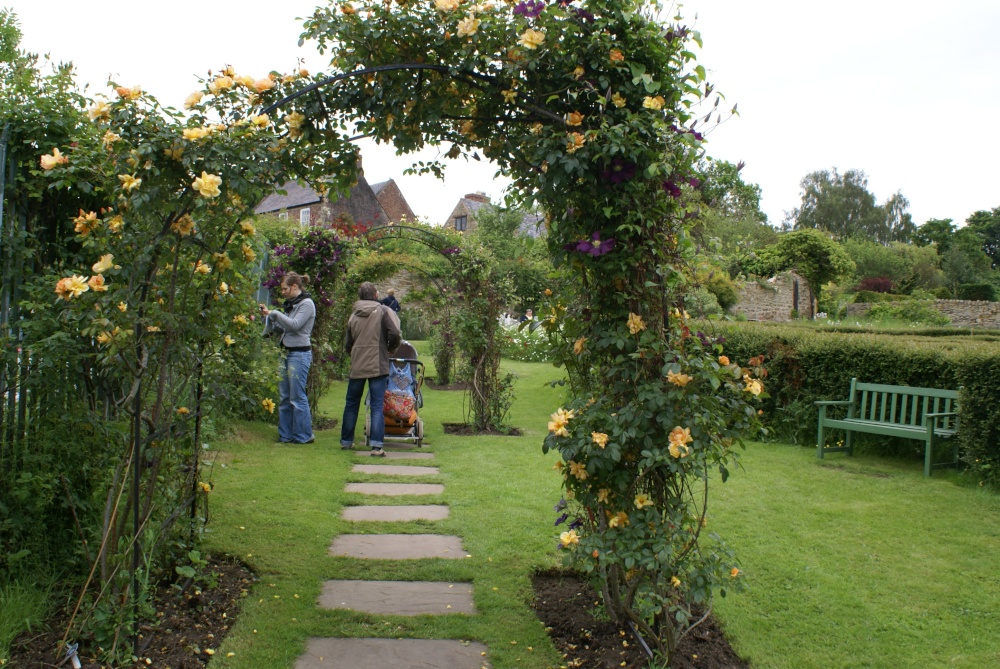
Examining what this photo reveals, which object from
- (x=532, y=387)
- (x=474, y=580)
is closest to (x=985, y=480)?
(x=474, y=580)

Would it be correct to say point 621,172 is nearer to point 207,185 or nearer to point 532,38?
point 532,38

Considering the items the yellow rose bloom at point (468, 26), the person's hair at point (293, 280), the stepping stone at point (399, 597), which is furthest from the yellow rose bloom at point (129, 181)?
the person's hair at point (293, 280)

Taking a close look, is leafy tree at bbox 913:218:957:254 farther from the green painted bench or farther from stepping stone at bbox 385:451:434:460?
stepping stone at bbox 385:451:434:460

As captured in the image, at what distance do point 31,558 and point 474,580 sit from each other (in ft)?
6.80

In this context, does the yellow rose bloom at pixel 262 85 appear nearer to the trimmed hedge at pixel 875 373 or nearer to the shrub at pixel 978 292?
the trimmed hedge at pixel 875 373

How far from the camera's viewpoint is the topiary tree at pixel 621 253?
2863mm

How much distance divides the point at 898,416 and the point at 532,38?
22.9ft

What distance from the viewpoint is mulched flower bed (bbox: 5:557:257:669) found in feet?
9.00

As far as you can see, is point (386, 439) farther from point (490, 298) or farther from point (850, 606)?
point (850, 606)

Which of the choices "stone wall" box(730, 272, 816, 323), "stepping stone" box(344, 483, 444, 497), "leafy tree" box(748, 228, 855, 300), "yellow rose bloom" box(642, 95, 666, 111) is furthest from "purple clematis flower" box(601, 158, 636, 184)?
"stone wall" box(730, 272, 816, 323)

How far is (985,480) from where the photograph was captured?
6.31m

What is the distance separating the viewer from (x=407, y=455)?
23.9 ft

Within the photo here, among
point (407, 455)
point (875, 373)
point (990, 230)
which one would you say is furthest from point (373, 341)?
point (990, 230)

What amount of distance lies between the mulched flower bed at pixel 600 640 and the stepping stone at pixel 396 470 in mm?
2780
